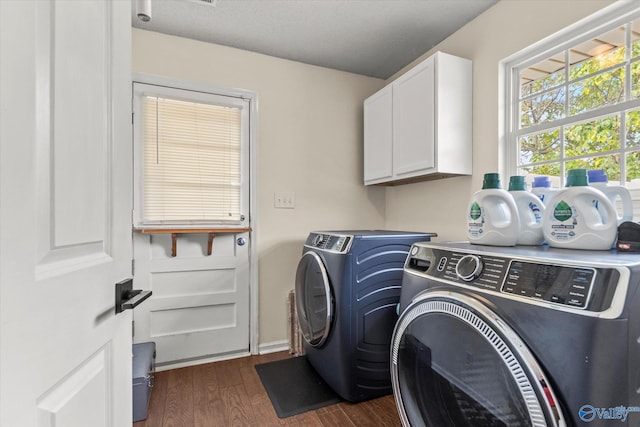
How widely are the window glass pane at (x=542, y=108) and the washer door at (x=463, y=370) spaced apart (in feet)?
4.74

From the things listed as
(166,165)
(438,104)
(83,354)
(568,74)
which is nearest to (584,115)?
(568,74)

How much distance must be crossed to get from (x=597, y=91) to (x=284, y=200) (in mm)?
2023

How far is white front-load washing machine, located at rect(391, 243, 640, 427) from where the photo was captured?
0.62m

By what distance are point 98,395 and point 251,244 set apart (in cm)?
177

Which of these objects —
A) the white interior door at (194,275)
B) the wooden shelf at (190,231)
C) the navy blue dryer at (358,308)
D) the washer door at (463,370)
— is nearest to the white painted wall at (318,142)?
the white interior door at (194,275)

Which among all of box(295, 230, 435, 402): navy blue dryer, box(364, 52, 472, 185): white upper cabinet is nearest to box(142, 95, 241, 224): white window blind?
box(295, 230, 435, 402): navy blue dryer

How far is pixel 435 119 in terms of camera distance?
1.94 m

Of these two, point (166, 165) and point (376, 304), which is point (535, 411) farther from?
point (166, 165)

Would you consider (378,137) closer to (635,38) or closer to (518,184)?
(518,184)

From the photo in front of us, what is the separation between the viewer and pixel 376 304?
5.78ft

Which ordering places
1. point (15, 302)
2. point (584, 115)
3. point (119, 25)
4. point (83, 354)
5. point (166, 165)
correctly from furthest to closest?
point (166, 165), point (584, 115), point (119, 25), point (83, 354), point (15, 302)

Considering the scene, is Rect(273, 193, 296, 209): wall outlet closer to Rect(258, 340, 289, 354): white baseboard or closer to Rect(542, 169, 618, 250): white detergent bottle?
Rect(258, 340, 289, 354): white baseboard

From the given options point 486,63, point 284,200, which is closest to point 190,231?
point 284,200

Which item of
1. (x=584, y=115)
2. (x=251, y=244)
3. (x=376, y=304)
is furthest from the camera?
(x=251, y=244)
